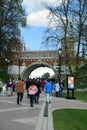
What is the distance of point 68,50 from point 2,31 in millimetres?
13515

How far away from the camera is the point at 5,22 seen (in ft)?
221

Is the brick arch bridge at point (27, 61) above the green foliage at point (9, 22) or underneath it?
underneath

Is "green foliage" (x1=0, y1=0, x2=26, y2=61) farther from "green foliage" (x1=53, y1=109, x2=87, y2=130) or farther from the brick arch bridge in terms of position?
"green foliage" (x1=53, y1=109, x2=87, y2=130)

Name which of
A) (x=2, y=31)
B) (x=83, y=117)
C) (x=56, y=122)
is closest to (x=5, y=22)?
(x=2, y=31)

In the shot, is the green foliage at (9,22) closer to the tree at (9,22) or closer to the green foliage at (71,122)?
the tree at (9,22)

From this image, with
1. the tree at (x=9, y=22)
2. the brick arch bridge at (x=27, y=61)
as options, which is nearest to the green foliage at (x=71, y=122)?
the tree at (x=9, y=22)

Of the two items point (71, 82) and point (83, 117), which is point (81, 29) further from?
point (83, 117)

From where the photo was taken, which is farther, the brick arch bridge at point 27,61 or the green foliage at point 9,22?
the brick arch bridge at point 27,61

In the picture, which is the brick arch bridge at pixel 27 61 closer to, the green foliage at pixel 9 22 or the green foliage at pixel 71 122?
the green foliage at pixel 9 22

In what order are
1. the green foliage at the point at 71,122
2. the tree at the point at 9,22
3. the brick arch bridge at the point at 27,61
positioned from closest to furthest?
the green foliage at the point at 71,122 → the tree at the point at 9,22 → the brick arch bridge at the point at 27,61

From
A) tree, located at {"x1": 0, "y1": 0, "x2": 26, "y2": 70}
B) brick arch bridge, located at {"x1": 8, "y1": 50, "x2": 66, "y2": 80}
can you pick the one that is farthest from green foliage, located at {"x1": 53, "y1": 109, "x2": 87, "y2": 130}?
brick arch bridge, located at {"x1": 8, "y1": 50, "x2": 66, "y2": 80}

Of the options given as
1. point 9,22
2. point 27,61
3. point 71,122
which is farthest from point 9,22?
point 71,122

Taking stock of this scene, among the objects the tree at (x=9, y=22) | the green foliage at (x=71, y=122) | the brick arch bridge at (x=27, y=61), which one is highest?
the tree at (x=9, y=22)

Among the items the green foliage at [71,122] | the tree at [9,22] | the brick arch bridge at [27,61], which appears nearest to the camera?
the green foliage at [71,122]
